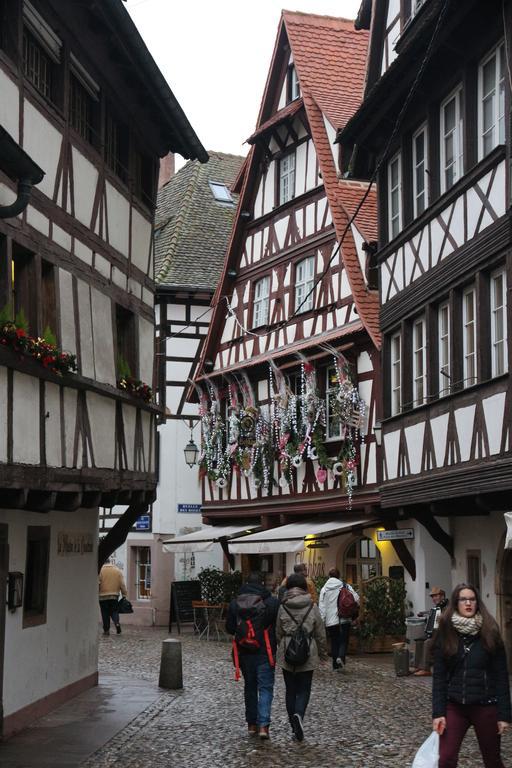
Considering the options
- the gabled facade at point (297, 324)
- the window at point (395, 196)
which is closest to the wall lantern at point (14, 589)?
the window at point (395, 196)

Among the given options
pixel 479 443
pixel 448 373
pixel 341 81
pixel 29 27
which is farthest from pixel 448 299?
pixel 341 81

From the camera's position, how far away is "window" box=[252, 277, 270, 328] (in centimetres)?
3238

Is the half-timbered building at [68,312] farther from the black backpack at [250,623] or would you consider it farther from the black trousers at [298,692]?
the black trousers at [298,692]

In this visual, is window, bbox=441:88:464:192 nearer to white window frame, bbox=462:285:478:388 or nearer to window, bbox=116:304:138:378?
white window frame, bbox=462:285:478:388

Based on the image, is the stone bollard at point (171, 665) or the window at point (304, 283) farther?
the window at point (304, 283)

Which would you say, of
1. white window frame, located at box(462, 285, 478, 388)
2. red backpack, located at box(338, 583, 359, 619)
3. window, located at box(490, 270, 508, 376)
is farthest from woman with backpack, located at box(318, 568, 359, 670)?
window, located at box(490, 270, 508, 376)

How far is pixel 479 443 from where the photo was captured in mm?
17688

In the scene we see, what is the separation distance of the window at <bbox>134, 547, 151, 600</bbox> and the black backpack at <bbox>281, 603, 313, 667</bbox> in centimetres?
2480

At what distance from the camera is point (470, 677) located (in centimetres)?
894

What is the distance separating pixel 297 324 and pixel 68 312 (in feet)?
51.2

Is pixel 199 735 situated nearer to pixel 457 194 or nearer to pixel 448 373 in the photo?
pixel 448 373

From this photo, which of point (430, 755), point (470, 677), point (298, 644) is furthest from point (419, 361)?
point (430, 755)

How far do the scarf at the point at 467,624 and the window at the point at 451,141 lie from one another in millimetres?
11007

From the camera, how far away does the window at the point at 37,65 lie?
48.5 ft
